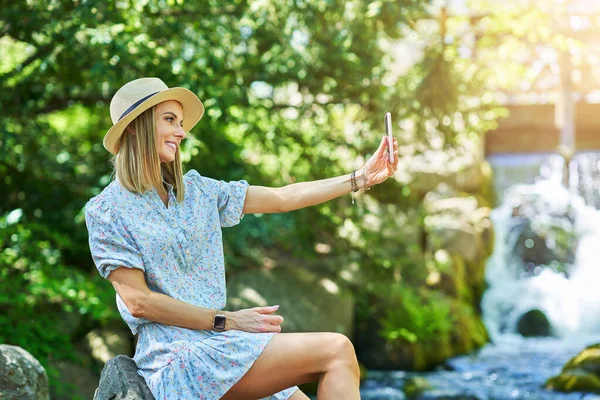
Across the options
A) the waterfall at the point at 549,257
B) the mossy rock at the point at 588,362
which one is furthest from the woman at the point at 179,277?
the waterfall at the point at 549,257

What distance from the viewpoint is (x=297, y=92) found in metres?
8.31

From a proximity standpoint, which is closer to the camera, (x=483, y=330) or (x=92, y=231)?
(x=92, y=231)

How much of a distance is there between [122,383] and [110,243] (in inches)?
21.0

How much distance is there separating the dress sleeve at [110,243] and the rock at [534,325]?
33.5 ft

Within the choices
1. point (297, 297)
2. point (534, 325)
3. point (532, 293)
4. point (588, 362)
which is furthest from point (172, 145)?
point (532, 293)

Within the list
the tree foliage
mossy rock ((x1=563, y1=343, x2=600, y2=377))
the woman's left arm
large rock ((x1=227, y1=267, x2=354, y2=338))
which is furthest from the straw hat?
mossy rock ((x1=563, y1=343, x2=600, y2=377))

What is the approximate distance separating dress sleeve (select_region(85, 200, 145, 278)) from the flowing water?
6155mm

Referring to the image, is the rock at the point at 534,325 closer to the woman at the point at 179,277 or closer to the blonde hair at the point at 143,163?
the woman at the point at 179,277

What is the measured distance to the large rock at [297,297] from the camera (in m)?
9.05

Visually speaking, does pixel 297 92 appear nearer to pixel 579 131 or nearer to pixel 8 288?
pixel 8 288

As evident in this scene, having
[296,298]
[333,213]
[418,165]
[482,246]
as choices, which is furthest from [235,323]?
[482,246]

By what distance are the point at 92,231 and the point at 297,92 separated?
18.5ft

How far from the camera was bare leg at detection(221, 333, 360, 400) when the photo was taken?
270 centimetres

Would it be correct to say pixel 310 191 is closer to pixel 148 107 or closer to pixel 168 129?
pixel 168 129
